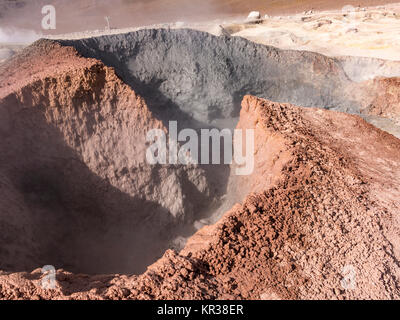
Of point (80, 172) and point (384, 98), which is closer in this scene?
point (80, 172)

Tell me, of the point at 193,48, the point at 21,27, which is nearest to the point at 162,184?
the point at 193,48

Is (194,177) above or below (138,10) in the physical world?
below

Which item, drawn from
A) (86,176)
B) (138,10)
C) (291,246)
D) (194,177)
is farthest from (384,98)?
(138,10)

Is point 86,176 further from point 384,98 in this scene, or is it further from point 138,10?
point 138,10

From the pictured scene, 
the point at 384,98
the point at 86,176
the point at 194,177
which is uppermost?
the point at 384,98

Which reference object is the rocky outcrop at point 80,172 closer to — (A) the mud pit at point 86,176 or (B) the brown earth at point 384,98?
(A) the mud pit at point 86,176

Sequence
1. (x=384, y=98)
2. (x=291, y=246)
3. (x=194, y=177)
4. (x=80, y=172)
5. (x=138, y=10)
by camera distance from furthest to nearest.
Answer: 1. (x=138, y=10)
2. (x=384, y=98)
3. (x=194, y=177)
4. (x=80, y=172)
5. (x=291, y=246)
